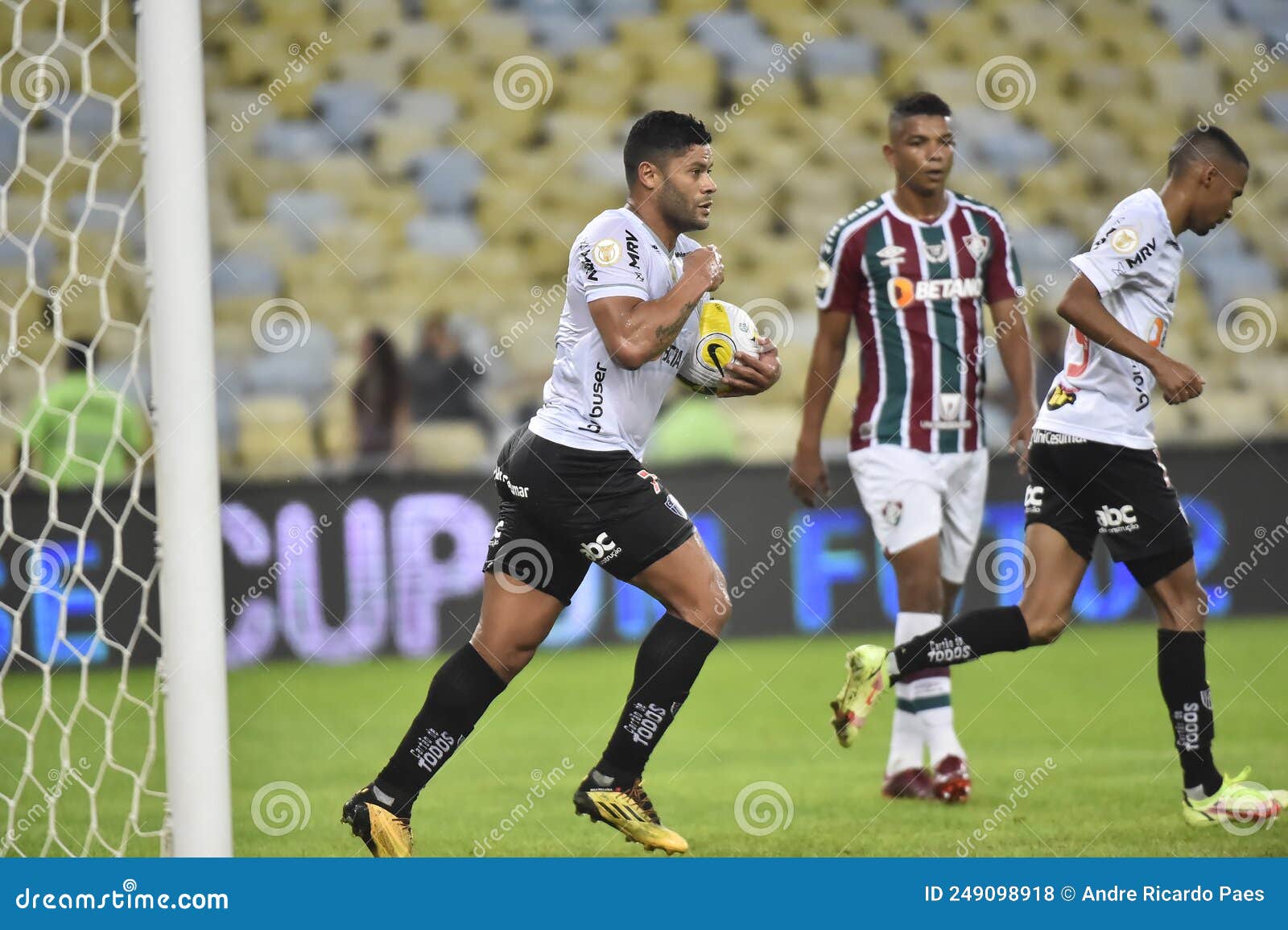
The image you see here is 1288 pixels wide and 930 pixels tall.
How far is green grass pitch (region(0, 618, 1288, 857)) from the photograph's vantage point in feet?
14.6

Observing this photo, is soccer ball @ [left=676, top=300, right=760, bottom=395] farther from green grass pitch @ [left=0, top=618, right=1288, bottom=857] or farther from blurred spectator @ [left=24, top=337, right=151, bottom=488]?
blurred spectator @ [left=24, top=337, right=151, bottom=488]

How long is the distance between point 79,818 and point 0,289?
19.6 feet

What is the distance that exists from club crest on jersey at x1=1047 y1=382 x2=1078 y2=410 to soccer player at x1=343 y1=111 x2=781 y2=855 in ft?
3.37

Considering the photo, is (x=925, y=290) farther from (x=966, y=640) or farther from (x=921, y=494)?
(x=966, y=640)

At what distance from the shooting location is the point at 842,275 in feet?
17.3

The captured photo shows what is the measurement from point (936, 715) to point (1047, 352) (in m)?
6.58

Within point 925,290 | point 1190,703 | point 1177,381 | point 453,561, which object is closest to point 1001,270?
point 925,290

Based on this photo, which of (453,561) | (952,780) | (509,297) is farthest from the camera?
(509,297)

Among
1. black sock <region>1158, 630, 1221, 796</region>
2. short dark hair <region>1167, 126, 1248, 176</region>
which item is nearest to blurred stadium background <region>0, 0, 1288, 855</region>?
black sock <region>1158, 630, 1221, 796</region>

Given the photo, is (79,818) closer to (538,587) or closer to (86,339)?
(538,587)

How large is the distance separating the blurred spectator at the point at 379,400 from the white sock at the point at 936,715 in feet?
20.0

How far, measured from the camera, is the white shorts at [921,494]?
5141mm

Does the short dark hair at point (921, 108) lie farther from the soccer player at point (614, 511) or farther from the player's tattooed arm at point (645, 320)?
the player's tattooed arm at point (645, 320)
